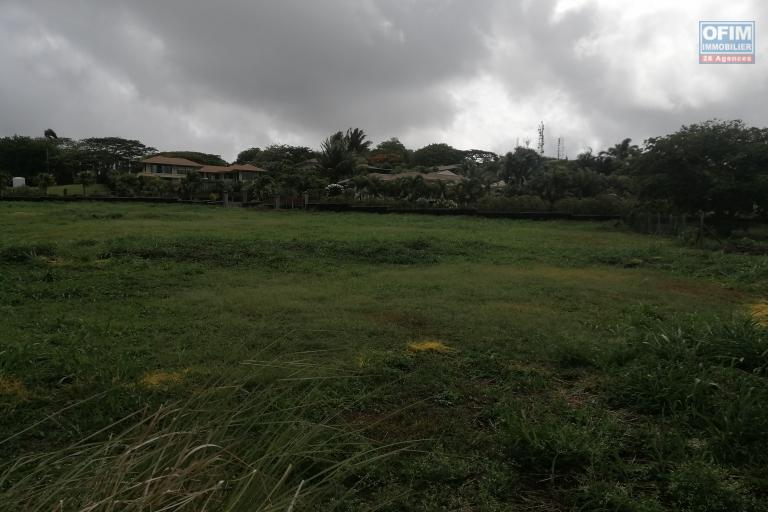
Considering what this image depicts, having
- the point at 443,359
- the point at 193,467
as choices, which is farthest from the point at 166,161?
the point at 193,467

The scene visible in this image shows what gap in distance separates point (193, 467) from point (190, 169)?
182 feet

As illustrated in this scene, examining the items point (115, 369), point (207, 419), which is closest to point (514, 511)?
point (207, 419)

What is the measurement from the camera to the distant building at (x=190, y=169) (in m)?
48.7

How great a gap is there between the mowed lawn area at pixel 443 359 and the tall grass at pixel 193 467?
0.18 m

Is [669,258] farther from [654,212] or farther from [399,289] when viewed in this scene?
[654,212]

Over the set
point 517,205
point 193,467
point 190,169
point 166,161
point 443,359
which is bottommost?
point 443,359

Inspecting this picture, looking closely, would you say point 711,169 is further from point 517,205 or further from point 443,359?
point 443,359

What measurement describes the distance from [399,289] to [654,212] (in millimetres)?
16595

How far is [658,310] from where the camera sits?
752 cm

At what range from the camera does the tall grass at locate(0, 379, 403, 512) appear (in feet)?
4.25

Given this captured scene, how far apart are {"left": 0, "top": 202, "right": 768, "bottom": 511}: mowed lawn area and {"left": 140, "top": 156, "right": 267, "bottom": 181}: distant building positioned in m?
38.6

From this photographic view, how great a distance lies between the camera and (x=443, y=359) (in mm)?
4984

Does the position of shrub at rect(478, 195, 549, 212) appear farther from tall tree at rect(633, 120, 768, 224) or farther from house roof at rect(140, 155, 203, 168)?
house roof at rect(140, 155, 203, 168)

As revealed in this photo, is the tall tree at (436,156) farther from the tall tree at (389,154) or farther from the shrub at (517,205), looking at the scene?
the shrub at (517,205)
